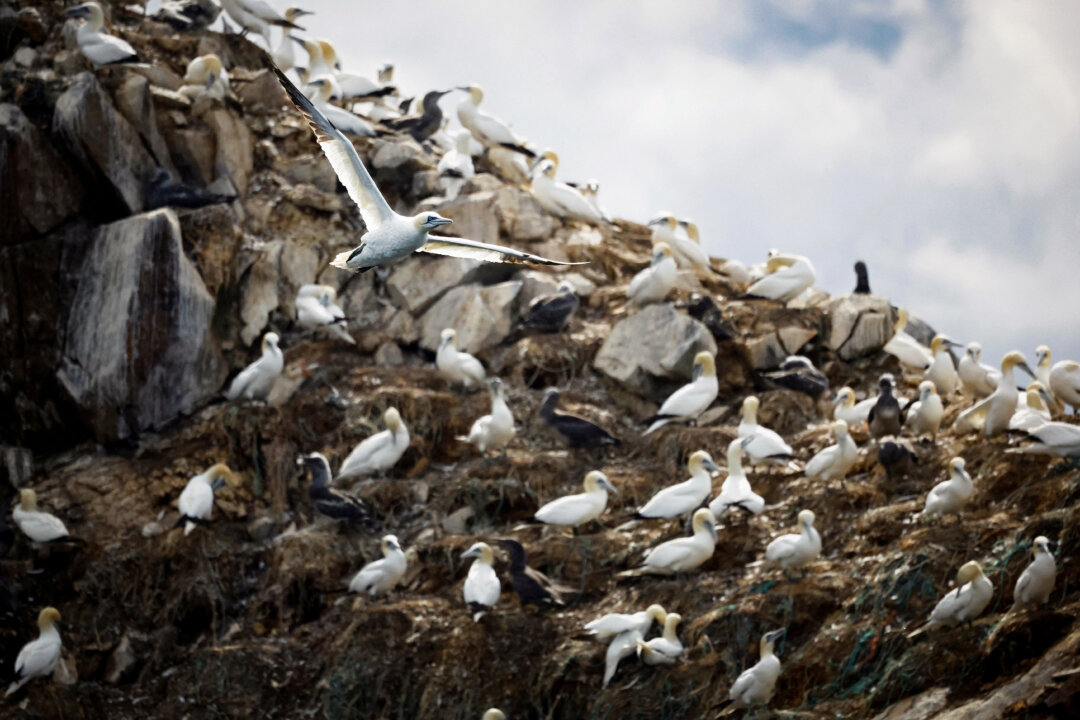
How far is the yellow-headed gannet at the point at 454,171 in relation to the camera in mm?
18734

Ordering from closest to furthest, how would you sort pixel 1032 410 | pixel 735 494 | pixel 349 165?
pixel 349 165 → pixel 1032 410 → pixel 735 494

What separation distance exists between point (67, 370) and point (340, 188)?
5.21 meters

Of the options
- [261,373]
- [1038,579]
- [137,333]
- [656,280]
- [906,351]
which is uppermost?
[906,351]

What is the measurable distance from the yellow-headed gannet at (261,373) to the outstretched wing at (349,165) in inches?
264

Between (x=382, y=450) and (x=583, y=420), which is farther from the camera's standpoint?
(x=583, y=420)

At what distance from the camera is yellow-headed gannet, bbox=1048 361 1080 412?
48.0 feet

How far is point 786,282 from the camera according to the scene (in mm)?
17406

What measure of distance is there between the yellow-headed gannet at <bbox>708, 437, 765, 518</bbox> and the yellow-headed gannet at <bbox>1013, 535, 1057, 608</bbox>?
11.5ft

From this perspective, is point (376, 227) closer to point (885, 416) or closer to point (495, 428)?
point (495, 428)

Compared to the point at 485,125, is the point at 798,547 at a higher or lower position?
lower

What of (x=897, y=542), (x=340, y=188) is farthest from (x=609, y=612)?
(x=340, y=188)

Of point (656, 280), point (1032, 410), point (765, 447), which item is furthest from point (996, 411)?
point (656, 280)

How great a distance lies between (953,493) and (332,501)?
6.75 meters

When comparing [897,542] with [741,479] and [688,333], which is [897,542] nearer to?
[741,479]
